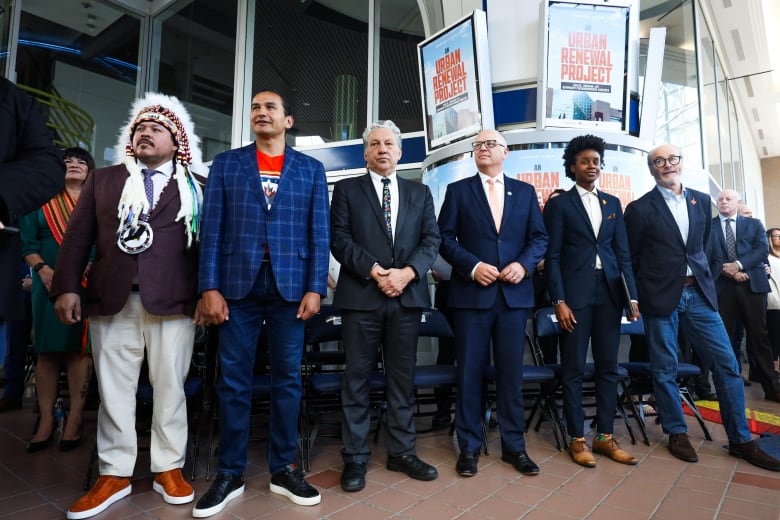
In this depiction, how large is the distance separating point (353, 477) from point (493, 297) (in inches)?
42.2

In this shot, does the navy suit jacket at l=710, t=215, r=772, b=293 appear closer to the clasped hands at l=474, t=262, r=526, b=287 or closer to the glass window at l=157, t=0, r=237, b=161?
the clasped hands at l=474, t=262, r=526, b=287

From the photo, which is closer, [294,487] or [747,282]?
[294,487]

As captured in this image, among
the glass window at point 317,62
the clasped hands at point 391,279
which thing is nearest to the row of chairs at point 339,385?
the clasped hands at point 391,279

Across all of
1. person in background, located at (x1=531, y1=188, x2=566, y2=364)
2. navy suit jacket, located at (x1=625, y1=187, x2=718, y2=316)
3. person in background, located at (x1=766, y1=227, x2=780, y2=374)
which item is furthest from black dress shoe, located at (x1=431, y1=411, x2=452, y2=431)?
person in background, located at (x1=766, y1=227, x2=780, y2=374)

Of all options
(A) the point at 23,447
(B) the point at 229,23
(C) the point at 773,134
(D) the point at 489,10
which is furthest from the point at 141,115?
(C) the point at 773,134

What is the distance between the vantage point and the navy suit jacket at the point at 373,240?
2297 millimetres

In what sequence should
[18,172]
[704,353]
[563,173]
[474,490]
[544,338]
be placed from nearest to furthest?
[18,172] < [474,490] < [704,353] < [544,338] < [563,173]

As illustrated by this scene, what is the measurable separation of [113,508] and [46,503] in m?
0.31

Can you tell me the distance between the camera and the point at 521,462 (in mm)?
2354

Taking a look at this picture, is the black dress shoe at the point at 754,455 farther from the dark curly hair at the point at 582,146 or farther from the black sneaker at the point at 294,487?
the black sneaker at the point at 294,487

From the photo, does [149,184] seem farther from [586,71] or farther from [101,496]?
[586,71]

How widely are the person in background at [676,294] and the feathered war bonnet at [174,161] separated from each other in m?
2.42

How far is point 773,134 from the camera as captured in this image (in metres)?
13.7

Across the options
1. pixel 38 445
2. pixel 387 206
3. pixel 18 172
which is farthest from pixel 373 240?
pixel 38 445
